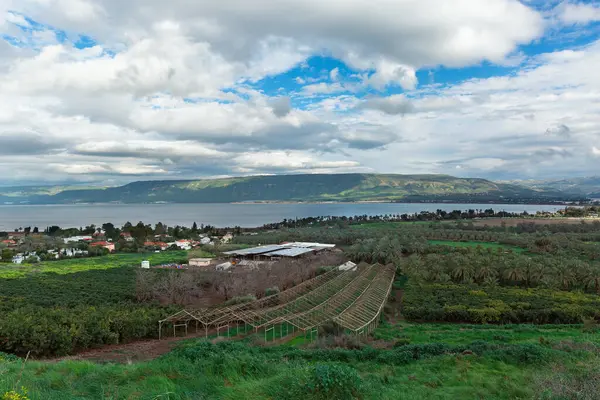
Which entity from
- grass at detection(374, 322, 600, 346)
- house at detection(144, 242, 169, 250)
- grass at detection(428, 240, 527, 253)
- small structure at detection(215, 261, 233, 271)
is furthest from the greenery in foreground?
house at detection(144, 242, 169, 250)

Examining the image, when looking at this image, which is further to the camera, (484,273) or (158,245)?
(158,245)

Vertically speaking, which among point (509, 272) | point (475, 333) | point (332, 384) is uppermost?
point (332, 384)

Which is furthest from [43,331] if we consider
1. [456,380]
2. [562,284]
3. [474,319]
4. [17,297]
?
[562,284]

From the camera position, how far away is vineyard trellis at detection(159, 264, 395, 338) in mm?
17109

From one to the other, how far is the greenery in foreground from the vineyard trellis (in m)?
5.03

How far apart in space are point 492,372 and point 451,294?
17.0m

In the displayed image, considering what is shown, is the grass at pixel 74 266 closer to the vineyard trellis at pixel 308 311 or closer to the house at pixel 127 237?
the house at pixel 127 237

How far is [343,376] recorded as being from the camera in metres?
6.19

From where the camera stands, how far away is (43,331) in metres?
15.2

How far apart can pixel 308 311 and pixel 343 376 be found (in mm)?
Result: 12126

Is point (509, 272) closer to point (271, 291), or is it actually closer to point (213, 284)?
point (271, 291)

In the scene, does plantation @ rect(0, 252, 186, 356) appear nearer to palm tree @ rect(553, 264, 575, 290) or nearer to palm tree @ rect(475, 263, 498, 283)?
palm tree @ rect(475, 263, 498, 283)

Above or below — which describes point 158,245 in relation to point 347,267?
below

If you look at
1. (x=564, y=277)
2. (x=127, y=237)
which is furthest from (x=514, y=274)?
(x=127, y=237)
